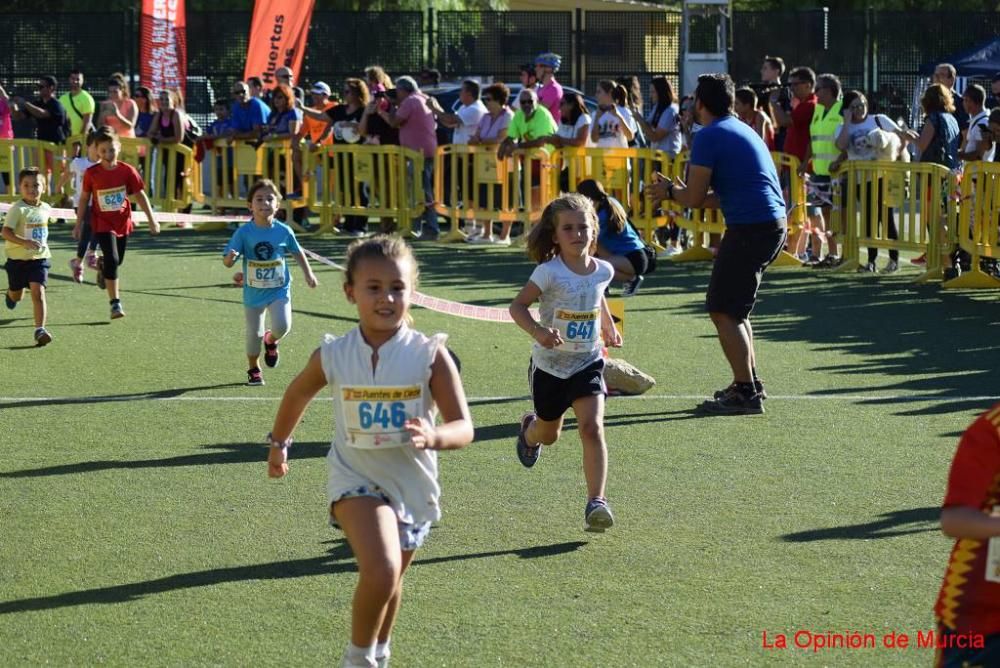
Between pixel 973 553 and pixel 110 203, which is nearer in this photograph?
pixel 973 553

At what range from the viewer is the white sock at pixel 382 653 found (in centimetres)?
486

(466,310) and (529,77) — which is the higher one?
(529,77)

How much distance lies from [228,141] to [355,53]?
31.0 ft

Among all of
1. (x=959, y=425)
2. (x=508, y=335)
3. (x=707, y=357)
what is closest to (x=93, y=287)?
(x=508, y=335)

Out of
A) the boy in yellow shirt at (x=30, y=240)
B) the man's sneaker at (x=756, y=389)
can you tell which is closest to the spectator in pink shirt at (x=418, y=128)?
the boy in yellow shirt at (x=30, y=240)

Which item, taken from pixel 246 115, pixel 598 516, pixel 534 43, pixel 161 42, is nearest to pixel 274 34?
pixel 161 42

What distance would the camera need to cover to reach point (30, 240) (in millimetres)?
12742

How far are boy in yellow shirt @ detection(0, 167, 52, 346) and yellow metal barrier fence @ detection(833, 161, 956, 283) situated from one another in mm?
8540

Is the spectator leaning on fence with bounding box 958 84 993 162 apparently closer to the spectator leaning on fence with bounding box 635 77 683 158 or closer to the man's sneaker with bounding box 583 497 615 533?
the spectator leaning on fence with bounding box 635 77 683 158

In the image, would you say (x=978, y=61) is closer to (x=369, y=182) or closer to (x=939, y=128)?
(x=369, y=182)

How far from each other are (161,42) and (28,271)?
17075 mm

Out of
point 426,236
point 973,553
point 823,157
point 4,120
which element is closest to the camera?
Answer: point 973,553

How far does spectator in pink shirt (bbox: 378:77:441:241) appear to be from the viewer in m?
21.1

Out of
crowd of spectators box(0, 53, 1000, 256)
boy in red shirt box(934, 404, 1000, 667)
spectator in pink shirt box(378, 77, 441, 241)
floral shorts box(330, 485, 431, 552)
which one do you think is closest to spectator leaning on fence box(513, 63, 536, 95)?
crowd of spectators box(0, 53, 1000, 256)
